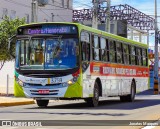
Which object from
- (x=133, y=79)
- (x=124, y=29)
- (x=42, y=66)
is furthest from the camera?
(x=124, y=29)

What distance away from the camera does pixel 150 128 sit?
12562 mm

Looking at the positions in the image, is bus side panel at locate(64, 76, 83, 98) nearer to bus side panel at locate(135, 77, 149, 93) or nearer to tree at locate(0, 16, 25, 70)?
bus side panel at locate(135, 77, 149, 93)

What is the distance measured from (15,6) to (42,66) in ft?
106

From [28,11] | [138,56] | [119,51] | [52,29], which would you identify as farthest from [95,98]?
[28,11]

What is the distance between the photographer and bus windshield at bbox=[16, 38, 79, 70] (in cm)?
1866

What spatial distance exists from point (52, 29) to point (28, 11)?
33.8 meters

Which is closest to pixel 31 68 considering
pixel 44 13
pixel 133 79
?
pixel 133 79

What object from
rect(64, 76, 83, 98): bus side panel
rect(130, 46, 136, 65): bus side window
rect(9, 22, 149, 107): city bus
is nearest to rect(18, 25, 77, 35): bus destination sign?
rect(9, 22, 149, 107): city bus

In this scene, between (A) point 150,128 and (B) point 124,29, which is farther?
(B) point 124,29

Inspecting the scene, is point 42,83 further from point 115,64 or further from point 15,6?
point 15,6

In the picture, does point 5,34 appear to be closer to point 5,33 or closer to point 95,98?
point 5,33

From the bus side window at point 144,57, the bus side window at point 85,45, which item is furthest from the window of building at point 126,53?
the bus side window at point 85,45

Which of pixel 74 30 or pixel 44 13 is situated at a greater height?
pixel 44 13

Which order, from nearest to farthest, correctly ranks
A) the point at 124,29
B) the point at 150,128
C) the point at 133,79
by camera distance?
the point at 150,128, the point at 133,79, the point at 124,29
